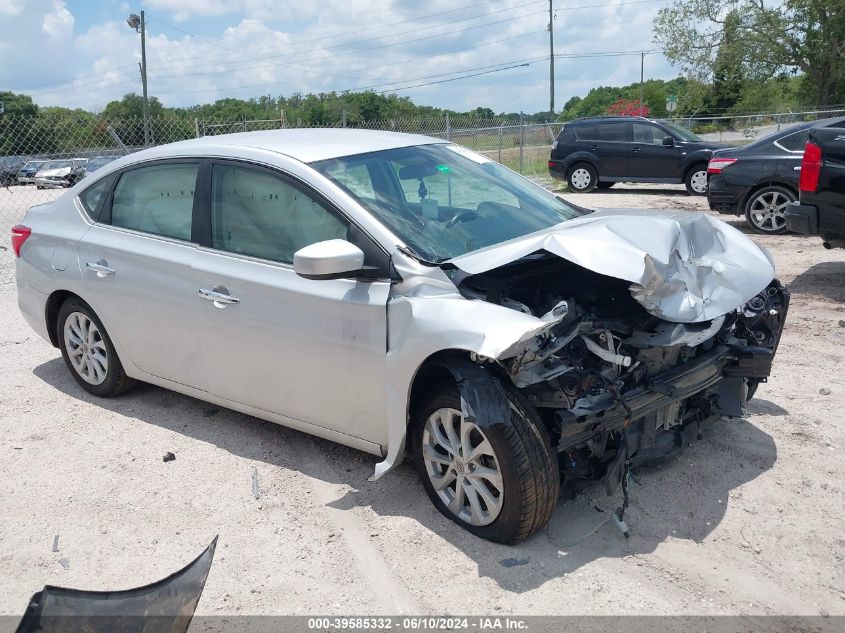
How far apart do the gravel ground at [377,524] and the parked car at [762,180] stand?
605cm

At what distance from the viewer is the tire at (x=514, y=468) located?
3.18 meters

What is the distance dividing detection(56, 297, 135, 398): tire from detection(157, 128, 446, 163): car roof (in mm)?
1191

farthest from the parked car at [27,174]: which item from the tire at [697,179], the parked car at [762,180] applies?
the parked car at [762,180]

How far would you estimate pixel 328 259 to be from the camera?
11.2 feet

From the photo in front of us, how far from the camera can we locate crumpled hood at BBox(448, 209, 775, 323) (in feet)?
11.0

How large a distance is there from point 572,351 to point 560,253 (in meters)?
0.43

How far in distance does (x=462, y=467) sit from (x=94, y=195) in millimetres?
3233

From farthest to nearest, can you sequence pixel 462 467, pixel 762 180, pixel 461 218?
pixel 762 180 → pixel 461 218 → pixel 462 467

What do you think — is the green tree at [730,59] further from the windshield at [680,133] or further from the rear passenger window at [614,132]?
the rear passenger window at [614,132]

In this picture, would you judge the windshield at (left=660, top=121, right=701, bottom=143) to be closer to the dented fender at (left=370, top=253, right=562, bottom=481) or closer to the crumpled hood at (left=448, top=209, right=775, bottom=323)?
the crumpled hood at (left=448, top=209, right=775, bottom=323)

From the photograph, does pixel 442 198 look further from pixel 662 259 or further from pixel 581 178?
pixel 581 178

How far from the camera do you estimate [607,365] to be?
3.44m

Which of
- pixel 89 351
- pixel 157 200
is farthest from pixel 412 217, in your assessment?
pixel 89 351

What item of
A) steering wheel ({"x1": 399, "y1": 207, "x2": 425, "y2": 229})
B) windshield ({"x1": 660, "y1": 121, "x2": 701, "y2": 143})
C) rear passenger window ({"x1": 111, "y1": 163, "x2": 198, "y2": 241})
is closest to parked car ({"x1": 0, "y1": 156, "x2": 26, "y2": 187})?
windshield ({"x1": 660, "y1": 121, "x2": 701, "y2": 143})
